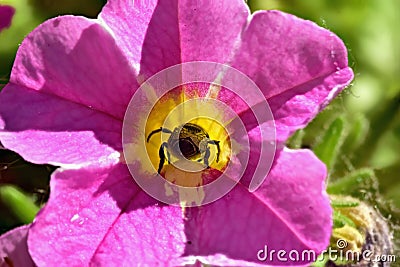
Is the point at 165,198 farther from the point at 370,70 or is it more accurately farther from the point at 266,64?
the point at 370,70

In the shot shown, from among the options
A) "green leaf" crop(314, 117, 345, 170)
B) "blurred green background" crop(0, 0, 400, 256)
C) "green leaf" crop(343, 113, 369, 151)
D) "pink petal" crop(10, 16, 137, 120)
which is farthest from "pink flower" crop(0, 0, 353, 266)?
"green leaf" crop(343, 113, 369, 151)

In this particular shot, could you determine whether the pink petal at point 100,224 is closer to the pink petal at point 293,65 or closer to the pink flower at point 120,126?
the pink flower at point 120,126

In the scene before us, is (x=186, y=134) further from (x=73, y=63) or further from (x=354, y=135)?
(x=354, y=135)

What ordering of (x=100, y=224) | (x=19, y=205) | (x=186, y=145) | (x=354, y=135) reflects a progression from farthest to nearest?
(x=354, y=135), (x=19, y=205), (x=186, y=145), (x=100, y=224)

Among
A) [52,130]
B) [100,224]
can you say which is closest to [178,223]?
[100,224]

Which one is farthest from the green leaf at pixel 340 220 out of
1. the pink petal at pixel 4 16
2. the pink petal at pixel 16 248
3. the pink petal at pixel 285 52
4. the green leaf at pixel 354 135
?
the pink petal at pixel 4 16

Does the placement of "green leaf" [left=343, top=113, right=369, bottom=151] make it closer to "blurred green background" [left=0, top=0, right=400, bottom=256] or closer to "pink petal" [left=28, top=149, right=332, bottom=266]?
"blurred green background" [left=0, top=0, right=400, bottom=256]

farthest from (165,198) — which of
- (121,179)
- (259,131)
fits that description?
(259,131)
